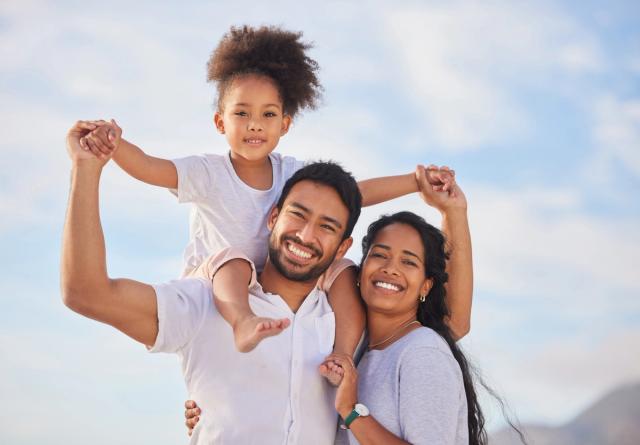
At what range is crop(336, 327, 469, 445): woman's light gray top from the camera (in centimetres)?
455

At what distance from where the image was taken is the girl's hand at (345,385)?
459 cm

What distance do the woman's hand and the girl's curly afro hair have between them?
218cm

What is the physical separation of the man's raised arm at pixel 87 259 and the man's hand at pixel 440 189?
241 cm

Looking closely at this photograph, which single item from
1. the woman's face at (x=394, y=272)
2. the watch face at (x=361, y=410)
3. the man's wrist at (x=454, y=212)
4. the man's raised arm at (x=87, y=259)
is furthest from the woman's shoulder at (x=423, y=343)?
the man's raised arm at (x=87, y=259)

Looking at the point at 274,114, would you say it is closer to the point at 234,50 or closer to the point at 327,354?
the point at 234,50

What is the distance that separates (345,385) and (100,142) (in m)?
1.86

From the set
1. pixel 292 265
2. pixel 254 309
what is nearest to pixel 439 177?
pixel 292 265

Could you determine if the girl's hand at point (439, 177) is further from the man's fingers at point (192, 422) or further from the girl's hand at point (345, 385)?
the man's fingers at point (192, 422)

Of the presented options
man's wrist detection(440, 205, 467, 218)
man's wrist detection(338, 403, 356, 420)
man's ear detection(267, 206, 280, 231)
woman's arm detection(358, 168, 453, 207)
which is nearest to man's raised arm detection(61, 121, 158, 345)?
man's ear detection(267, 206, 280, 231)

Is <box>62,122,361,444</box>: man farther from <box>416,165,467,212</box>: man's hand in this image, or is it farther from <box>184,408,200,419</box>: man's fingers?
<box>416,165,467,212</box>: man's hand

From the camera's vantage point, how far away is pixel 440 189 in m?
5.95

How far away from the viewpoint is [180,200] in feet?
18.1

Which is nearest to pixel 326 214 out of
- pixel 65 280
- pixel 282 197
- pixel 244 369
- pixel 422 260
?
pixel 282 197

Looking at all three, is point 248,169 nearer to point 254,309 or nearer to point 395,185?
point 395,185
